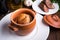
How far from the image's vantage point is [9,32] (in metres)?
0.48

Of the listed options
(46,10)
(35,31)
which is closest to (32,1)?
(46,10)

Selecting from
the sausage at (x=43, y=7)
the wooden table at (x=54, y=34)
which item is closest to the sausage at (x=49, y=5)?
the sausage at (x=43, y=7)

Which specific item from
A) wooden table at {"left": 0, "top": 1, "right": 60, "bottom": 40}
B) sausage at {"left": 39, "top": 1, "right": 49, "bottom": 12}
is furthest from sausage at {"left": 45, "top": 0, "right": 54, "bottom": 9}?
wooden table at {"left": 0, "top": 1, "right": 60, "bottom": 40}

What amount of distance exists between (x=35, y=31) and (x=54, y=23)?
9 centimetres

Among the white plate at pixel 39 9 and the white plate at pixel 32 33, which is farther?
the white plate at pixel 39 9

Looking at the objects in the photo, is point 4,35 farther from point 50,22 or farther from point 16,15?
point 50,22

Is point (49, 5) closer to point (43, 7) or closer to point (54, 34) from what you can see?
point (43, 7)

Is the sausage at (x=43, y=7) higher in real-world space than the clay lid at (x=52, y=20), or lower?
higher

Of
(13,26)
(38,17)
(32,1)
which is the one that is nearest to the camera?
(13,26)

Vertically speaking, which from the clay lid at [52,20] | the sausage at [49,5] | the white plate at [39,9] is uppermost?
the sausage at [49,5]

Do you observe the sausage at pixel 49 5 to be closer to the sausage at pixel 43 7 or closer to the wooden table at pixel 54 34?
the sausage at pixel 43 7

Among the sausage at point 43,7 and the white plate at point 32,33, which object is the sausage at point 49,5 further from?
the white plate at point 32,33

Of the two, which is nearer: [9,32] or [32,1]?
[9,32]

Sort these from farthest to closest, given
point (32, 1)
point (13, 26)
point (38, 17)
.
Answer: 1. point (32, 1)
2. point (38, 17)
3. point (13, 26)
